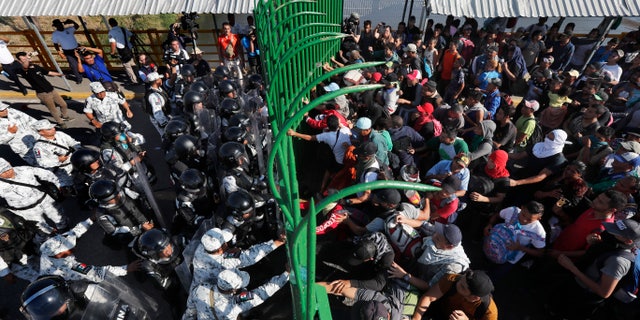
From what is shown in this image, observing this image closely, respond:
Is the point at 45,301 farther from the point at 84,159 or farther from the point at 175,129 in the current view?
the point at 175,129

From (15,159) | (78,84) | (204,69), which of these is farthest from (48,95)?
(204,69)

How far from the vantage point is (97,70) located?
24.9ft

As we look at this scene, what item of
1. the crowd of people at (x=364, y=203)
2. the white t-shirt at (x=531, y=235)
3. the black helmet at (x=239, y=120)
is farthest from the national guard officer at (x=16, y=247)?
the white t-shirt at (x=531, y=235)

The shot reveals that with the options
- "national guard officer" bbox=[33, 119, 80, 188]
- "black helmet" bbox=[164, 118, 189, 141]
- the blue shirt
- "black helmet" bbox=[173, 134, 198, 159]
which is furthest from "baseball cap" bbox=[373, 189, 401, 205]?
the blue shirt

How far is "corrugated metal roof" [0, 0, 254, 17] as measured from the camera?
6.96 m

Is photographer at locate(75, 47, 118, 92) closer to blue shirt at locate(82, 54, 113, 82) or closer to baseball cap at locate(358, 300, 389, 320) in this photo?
blue shirt at locate(82, 54, 113, 82)

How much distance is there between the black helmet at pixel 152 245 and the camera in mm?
2971

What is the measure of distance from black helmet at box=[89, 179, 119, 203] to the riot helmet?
0.75 meters

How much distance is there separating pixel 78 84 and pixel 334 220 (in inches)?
338

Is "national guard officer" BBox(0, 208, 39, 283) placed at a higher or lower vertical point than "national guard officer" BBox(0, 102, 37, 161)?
lower

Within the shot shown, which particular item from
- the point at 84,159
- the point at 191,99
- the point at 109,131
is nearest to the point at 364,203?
the point at 191,99

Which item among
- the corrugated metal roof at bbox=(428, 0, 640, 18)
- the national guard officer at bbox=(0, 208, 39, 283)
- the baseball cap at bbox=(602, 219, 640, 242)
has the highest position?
the corrugated metal roof at bbox=(428, 0, 640, 18)

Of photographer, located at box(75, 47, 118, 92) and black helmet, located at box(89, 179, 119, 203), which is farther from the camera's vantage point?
photographer, located at box(75, 47, 118, 92)

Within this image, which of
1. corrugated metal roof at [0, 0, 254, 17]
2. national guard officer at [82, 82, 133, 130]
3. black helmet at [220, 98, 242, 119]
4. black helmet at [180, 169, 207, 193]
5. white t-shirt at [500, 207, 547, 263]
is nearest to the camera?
white t-shirt at [500, 207, 547, 263]
